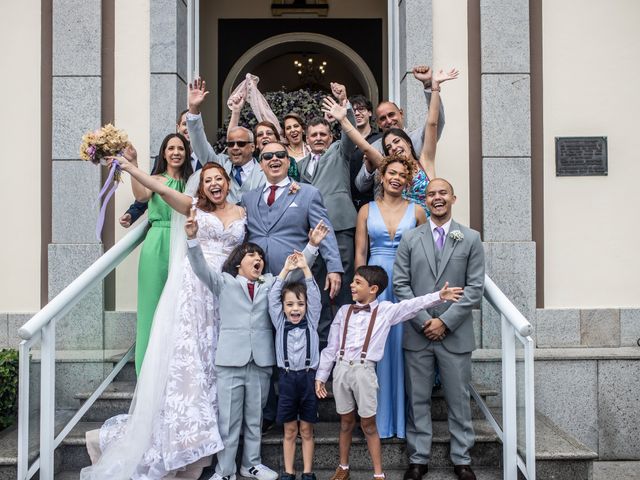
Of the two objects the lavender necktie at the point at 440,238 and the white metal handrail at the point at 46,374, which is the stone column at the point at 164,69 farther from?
the lavender necktie at the point at 440,238

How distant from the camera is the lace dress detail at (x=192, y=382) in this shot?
15.4 ft

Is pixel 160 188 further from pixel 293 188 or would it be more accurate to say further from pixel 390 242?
pixel 390 242

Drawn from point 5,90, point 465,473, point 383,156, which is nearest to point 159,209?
A: point 383,156

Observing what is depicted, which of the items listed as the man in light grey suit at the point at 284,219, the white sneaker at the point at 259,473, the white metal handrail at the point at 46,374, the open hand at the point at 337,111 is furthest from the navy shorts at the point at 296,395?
the open hand at the point at 337,111

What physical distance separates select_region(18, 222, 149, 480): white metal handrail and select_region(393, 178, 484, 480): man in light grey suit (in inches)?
82.4

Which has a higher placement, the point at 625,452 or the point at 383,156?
the point at 383,156

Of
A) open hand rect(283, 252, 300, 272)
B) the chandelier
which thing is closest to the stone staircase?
open hand rect(283, 252, 300, 272)

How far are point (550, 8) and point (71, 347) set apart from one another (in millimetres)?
5031

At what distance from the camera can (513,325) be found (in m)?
4.86

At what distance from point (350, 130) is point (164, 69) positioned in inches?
93.6

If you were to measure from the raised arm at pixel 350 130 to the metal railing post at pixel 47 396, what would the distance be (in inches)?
90.0

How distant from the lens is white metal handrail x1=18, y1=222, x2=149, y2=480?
4586mm

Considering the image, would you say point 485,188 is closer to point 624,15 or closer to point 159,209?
point 624,15

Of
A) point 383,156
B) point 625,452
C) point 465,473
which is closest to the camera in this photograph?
point 465,473
